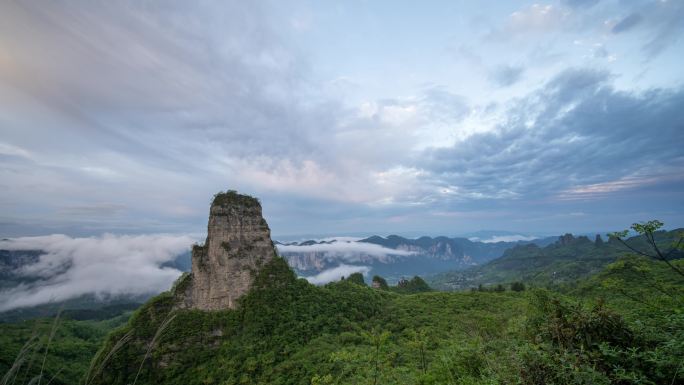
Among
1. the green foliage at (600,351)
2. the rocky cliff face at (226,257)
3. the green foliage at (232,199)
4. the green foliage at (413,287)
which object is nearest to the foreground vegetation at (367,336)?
the green foliage at (600,351)

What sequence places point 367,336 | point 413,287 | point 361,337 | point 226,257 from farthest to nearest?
point 413,287
point 226,257
point 361,337
point 367,336

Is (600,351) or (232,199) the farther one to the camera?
(232,199)

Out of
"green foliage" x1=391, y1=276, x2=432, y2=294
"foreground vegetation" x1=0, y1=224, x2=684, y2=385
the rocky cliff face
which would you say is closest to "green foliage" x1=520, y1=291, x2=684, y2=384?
"foreground vegetation" x1=0, y1=224, x2=684, y2=385

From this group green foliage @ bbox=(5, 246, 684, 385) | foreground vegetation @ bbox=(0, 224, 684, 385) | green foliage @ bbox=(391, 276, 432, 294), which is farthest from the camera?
green foliage @ bbox=(391, 276, 432, 294)

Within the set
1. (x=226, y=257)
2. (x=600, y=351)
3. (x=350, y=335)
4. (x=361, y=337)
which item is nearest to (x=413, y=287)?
(x=350, y=335)

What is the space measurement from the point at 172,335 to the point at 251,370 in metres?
12.3

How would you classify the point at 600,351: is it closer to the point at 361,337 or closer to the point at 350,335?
the point at 361,337

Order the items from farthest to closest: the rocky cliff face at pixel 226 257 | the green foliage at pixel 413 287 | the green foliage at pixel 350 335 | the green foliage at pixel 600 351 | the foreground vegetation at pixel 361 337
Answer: the green foliage at pixel 413 287
the rocky cliff face at pixel 226 257
the green foliage at pixel 350 335
the foreground vegetation at pixel 361 337
the green foliage at pixel 600 351

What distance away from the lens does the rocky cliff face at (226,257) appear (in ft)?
137

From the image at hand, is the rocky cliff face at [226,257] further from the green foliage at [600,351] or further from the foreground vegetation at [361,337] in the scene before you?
the green foliage at [600,351]

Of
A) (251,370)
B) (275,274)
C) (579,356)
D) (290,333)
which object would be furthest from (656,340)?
(275,274)

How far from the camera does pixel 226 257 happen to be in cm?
4238

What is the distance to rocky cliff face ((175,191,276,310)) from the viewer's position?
41.8 meters

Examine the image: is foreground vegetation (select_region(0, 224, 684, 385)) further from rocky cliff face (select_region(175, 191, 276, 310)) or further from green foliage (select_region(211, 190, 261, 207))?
green foliage (select_region(211, 190, 261, 207))
